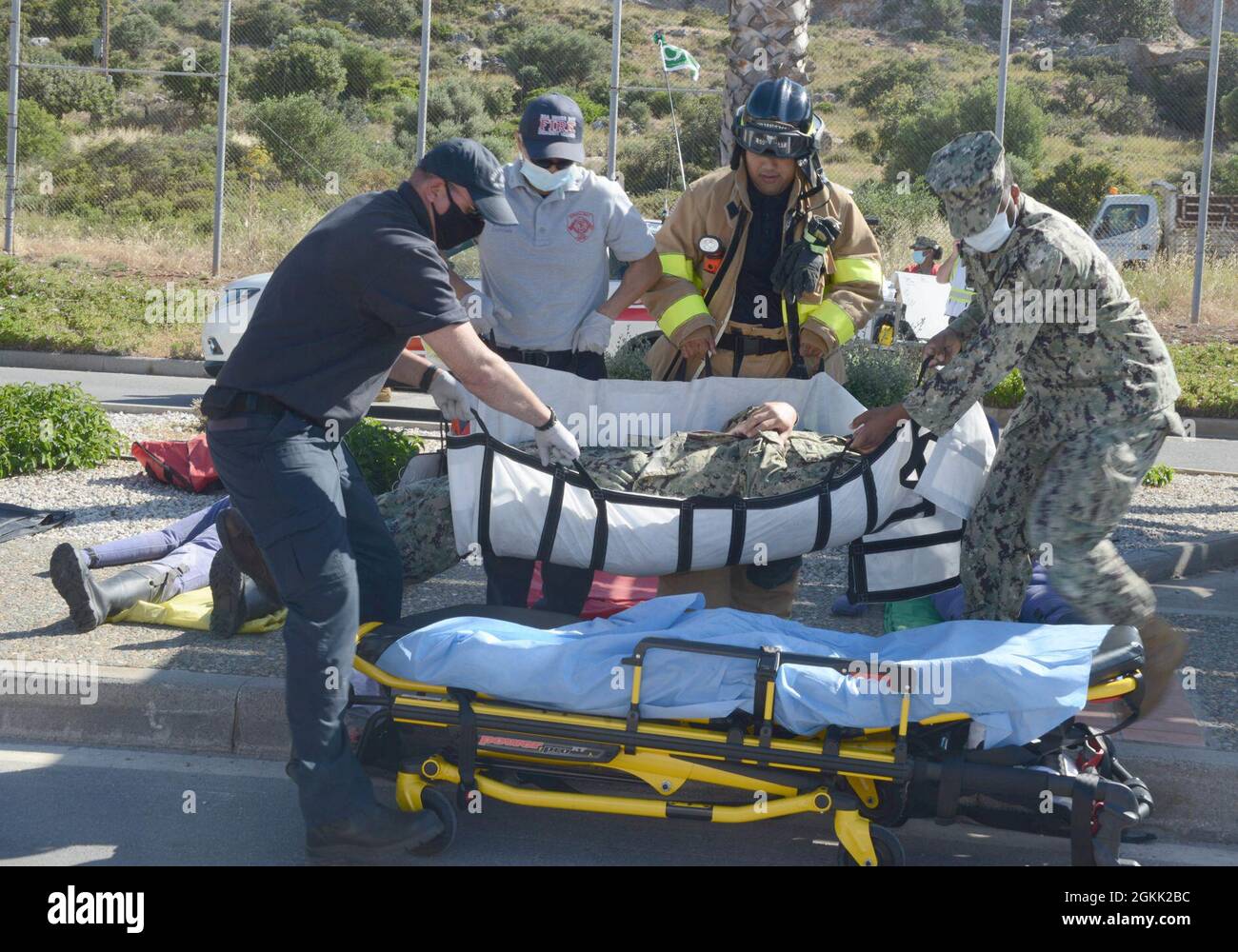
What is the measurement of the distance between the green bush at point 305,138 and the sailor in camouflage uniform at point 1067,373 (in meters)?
18.3

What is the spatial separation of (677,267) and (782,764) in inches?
91.9

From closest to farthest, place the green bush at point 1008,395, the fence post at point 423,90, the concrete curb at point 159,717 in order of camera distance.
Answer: the concrete curb at point 159,717 → the green bush at point 1008,395 → the fence post at point 423,90

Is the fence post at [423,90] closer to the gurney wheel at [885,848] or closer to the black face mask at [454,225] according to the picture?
the black face mask at [454,225]

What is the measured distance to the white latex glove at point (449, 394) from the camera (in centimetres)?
435

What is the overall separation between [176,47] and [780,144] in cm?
3063

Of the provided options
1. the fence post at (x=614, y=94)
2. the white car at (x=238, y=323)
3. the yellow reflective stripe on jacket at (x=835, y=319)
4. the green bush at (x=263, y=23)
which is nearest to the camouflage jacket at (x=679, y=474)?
the yellow reflective stripe on jacket at (x=835, y=319)

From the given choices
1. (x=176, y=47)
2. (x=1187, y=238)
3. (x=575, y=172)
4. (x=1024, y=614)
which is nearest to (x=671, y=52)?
(x=1187, y=238)

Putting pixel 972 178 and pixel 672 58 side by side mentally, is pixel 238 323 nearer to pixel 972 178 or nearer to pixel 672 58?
pixel 672 58

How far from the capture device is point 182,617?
16.8ft

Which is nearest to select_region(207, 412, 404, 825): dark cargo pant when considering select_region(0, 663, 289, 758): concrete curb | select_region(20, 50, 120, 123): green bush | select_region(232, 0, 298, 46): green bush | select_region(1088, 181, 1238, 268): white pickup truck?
select_region(0, 663, 289, 758): concrete curb

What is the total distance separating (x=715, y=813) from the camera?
140 inches

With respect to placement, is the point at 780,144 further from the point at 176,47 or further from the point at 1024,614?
the point at 176,47

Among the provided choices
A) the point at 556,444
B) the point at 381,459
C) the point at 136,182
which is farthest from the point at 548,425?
the point at 136,182

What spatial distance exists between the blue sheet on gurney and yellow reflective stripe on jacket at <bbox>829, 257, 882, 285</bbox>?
1.71m
